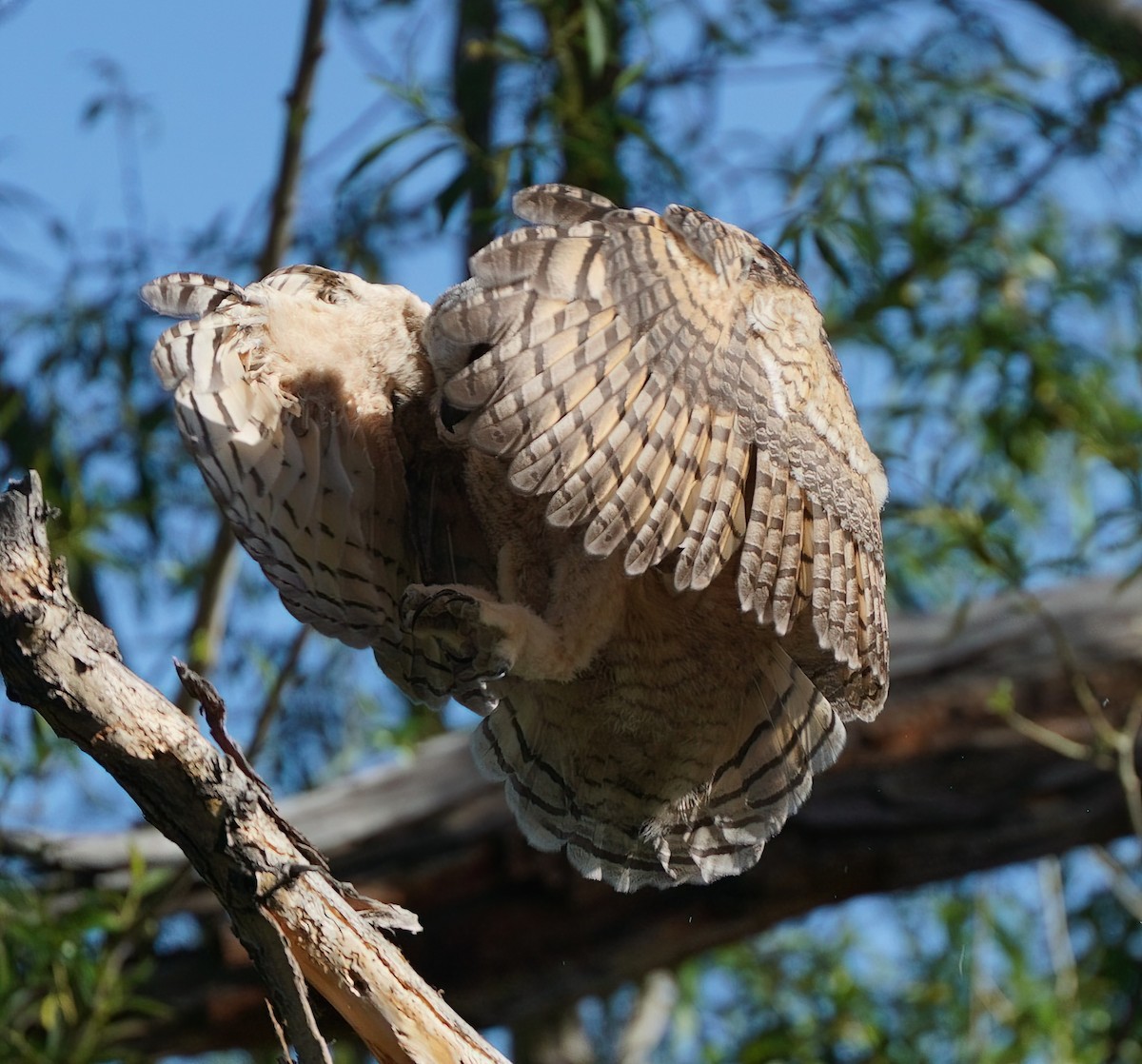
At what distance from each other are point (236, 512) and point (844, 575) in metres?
0.96

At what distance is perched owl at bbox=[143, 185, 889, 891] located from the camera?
78.4 inches

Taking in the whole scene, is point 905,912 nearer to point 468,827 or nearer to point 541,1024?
point 541,1024

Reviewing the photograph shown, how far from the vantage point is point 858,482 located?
94.7 inches

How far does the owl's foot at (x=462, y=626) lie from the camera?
2.24 meters

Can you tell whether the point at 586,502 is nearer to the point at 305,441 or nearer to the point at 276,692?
the point at 305,441

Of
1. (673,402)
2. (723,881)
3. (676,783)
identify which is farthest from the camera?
(723,881)

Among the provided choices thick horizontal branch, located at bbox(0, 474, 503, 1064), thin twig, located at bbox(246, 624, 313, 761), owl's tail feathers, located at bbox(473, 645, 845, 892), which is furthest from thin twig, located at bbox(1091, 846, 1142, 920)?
thick horizontal branch, located at bbox(0, 474, 503, 1064)

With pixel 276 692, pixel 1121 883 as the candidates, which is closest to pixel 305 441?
pixel 276 692

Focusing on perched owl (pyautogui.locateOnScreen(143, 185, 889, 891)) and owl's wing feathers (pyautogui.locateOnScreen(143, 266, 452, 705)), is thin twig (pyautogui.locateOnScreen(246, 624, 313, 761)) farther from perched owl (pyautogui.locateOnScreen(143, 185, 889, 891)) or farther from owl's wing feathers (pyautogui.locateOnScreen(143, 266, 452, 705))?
owl's wing feathers (pyautogui.locateOnScreen(143, 266, 452, 705))

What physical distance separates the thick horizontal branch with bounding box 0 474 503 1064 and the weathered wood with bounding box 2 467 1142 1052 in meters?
2.39

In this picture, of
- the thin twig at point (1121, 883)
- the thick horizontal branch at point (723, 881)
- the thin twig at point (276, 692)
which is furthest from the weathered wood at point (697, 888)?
the thin twig at point (276, 692)

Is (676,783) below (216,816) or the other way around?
below

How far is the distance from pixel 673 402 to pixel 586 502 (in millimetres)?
203

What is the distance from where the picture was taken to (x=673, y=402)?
6.75 feet
